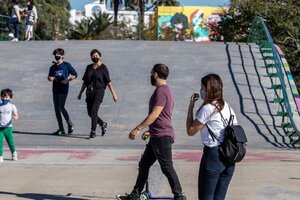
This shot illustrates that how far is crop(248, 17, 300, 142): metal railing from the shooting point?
48.7 ft

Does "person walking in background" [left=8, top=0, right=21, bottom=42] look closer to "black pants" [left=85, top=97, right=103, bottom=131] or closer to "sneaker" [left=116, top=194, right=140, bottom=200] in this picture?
"black pants" [left=85, top=97, right=103, bottom=131]

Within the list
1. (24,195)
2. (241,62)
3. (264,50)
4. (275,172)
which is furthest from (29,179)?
(264,50)

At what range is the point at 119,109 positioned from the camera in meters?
16.2

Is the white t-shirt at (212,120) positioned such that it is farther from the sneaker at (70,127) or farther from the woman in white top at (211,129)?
the sneaker at (70,127)

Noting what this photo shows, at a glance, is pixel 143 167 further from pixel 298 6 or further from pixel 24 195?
pixel 298 6

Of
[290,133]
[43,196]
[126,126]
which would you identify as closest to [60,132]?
[126,126]

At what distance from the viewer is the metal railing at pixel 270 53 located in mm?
14852

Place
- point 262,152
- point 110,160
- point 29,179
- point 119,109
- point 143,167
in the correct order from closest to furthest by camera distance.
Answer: point 143,167 → point 29,179 → point 110,160 → point 262,152 → point 119,109

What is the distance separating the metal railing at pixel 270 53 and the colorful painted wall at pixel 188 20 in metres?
16.6

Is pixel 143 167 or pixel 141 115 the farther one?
pixel 141 115

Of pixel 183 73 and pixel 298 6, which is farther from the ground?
pixel 298 6

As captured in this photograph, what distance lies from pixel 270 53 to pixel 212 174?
A: 15.3m

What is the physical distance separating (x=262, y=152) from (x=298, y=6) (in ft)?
77.7

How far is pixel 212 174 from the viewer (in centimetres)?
647
